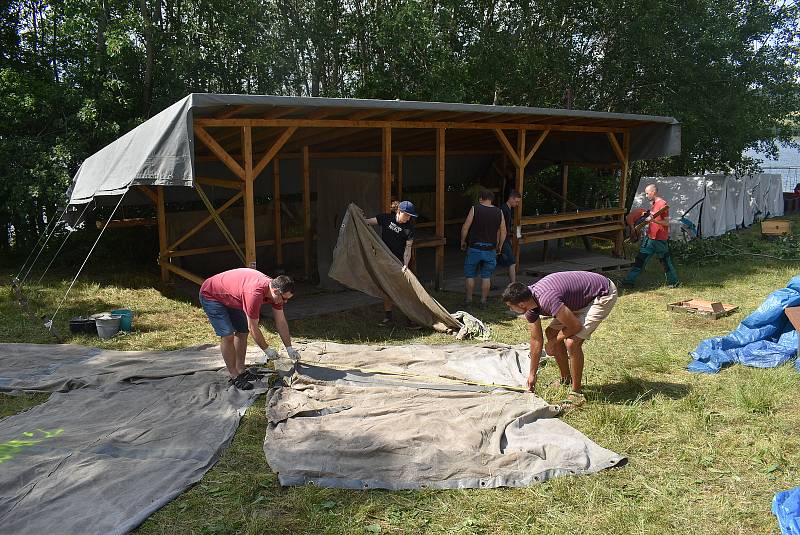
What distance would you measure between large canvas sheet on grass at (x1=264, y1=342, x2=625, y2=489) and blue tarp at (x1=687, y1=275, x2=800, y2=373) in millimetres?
1921

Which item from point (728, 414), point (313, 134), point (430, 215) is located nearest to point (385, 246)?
point (313, 134)

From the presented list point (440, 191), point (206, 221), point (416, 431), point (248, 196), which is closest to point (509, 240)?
point (440, 191)

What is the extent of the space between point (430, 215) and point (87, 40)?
27.5ft

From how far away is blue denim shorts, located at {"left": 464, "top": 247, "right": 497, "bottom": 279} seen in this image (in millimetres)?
8773

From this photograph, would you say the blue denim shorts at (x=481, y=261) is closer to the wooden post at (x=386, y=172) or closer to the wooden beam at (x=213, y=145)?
the wooden post at (x=386, y=172)

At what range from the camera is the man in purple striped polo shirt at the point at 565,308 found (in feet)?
15.8

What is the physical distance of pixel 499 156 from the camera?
51.7ft

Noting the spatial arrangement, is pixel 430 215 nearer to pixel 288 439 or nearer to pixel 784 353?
pixel 784 353

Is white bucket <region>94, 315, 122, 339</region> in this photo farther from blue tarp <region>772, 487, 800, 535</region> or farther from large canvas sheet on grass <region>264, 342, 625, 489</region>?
blue tarp <region>772, 487, 800, 535</region>

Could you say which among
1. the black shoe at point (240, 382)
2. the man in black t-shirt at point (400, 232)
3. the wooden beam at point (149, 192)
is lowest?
the black shoe at point (240, 382)

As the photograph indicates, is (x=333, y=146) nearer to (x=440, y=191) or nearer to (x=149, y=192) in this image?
(x=440, y=191)

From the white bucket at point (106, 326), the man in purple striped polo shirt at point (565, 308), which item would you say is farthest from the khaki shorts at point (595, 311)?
the white bucket at point (106, 326)

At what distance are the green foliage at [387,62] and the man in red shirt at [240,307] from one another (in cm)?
762

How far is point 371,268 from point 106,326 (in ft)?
10.6
